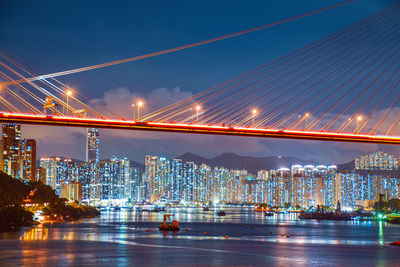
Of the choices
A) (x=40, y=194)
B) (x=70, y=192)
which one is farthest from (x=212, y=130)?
(x=70, y=192)

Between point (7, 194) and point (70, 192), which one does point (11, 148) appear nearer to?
point (70, 192)

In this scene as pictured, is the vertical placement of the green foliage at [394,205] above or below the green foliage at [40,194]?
below

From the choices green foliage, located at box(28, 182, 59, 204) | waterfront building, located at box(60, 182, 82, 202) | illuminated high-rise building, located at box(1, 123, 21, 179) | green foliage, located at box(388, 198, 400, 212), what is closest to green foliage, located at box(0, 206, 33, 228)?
green foliage, located at box(28, 182, 59, 204)

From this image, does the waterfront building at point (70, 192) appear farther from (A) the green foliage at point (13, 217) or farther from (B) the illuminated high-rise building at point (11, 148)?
(A) the green foliage at point (13, 217)

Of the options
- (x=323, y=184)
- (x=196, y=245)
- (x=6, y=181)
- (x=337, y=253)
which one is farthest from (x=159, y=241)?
(x=323, y=184)

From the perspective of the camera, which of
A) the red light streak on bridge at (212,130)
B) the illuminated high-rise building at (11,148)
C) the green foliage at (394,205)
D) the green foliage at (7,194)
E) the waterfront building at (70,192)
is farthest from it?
the waterfront building at (70,192)

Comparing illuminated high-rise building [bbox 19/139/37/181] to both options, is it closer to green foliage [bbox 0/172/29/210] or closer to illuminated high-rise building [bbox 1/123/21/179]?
illuminated high-rise building [bbox 1/123/21/179]

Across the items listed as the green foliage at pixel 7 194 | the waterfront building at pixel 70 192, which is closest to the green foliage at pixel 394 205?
the green foliage at pixel 7 194

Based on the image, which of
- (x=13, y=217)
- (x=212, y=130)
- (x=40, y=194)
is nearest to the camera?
(x=212, y=130)
